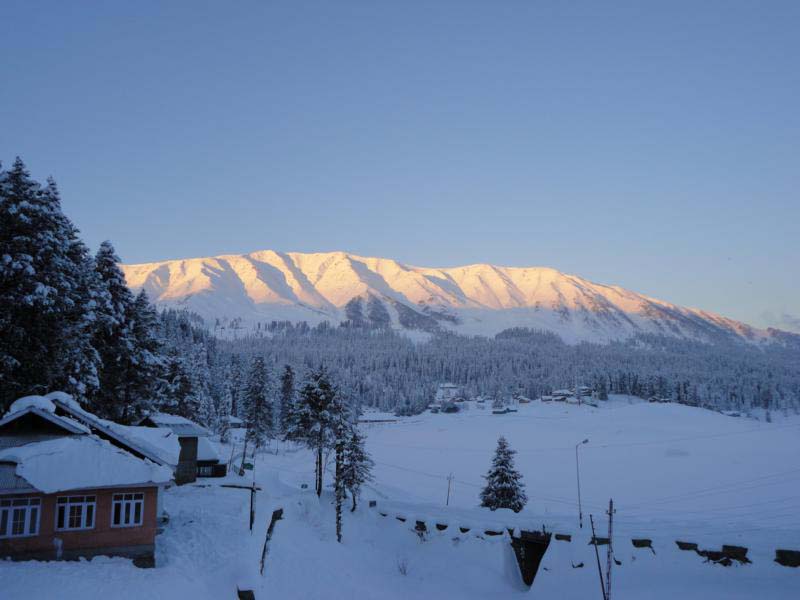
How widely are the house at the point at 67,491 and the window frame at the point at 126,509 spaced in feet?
0.12

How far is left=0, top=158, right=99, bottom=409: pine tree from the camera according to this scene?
2561cm

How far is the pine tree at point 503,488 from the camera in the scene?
150 ft

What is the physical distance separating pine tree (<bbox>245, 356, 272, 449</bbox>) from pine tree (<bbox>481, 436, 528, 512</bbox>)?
110ft

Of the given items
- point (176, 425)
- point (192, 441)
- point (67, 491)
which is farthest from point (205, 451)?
point (67, 491)

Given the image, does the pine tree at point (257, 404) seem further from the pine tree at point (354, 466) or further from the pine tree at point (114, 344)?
the pine tree at point (114, 344)

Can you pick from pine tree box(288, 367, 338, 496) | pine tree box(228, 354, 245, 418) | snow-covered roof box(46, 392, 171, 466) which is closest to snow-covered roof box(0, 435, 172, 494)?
snow-covered roof box(46, 392, 171, 466)

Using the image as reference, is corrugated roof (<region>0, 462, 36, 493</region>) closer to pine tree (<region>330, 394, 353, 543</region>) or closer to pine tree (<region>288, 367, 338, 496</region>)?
pine tree (<region>330, 394, 353, 543</region>)

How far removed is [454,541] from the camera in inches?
1414

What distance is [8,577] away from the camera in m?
18.8

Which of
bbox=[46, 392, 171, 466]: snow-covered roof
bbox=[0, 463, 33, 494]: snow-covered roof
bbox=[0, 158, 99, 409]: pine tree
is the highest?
bbox=[0, 158, 99, 409]: pine tree

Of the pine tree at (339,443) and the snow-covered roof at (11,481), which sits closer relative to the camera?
the snow-covered roof at (11,481)

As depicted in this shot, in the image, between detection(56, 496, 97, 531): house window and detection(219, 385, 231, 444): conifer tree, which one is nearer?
detection(56, 496, 97, 531): house window

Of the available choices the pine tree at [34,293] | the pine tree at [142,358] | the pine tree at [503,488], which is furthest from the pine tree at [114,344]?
the pine tree at [503,488]

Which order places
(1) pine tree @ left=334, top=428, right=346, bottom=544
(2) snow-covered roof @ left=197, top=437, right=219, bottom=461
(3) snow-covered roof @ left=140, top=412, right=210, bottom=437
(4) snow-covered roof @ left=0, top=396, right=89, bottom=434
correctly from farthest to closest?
(2) snow-covered roof @ left=197, top=437, right=219, bottom=461, (3) snow-covered roof @ left=140, top=412, right=210, bottom=437, (1) pine tree @ left=334, top=428, right=346, bottom=544, (4) snow-covered roof @ left=0, top=396, right=89, bottom=434
